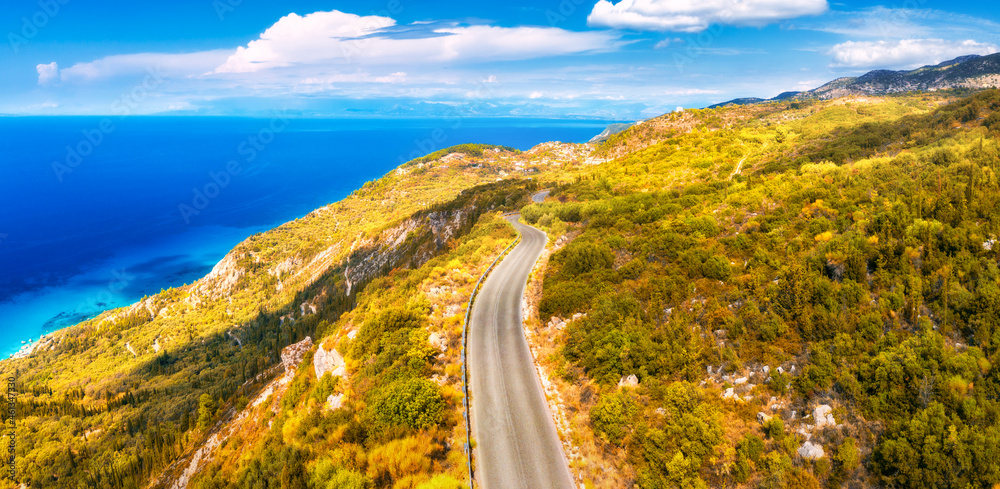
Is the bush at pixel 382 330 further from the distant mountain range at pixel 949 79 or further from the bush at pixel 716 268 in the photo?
the distant mountain range at pixel 949 79

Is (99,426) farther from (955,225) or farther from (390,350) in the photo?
(955,225)

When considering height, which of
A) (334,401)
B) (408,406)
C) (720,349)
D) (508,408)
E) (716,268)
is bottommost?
(508,408)

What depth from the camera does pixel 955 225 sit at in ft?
71.1

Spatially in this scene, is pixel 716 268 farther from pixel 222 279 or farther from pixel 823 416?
pixel 222 279

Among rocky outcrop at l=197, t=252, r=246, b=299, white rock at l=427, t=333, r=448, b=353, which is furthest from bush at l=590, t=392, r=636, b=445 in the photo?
rocky outcrop at l=197, t=252, r=246, b=299

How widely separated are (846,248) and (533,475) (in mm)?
20863

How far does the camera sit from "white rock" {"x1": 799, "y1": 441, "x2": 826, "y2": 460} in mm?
14086

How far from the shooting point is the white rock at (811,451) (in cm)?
1409

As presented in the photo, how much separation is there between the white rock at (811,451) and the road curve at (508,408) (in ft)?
27.9

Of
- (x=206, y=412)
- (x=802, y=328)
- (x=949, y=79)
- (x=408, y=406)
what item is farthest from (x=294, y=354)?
(x=949, y=79)

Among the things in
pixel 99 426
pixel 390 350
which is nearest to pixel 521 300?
pixel 390 350

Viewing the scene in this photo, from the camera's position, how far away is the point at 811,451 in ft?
46.8

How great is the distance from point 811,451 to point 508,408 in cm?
1240

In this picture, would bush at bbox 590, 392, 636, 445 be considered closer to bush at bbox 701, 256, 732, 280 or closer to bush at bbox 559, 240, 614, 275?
bush at bbox 701, 256, 732, 280
